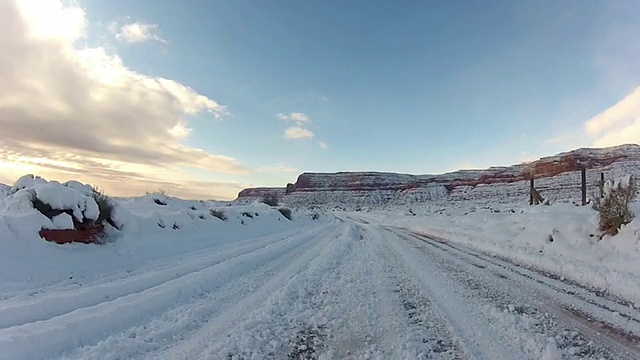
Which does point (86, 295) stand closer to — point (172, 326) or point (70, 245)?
point (172, 326)

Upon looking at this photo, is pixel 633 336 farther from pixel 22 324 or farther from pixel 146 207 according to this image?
pixel 146 207

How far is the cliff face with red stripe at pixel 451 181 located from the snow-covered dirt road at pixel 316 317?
7012 centimetres

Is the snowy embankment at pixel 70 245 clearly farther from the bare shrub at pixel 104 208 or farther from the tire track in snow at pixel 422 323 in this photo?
→ the tire track in snow at pixel 422 323

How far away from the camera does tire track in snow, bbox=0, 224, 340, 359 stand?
3.57 meters

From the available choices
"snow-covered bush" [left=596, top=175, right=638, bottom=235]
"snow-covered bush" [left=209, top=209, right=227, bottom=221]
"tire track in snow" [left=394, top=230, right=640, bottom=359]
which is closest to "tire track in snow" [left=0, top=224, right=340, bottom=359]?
"tire track in snow" [left=394, top=230, right=640, bottom=359]

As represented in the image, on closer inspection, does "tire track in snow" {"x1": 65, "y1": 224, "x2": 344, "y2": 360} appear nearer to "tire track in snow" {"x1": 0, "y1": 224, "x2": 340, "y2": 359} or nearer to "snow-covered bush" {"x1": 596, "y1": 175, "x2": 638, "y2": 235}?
"tire track in snow" {"x1": 0, "y1": 224, "x2": 340, "y2": 359}

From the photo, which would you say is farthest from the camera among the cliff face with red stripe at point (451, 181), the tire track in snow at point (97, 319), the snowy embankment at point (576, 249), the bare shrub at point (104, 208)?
the cliff face with red stripe at point (451, 181)

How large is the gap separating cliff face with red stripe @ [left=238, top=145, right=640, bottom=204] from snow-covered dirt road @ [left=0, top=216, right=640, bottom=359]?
70.1m

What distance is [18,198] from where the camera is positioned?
27.1ft

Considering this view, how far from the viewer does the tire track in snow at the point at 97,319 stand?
3572mm

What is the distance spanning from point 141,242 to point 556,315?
8624 millimetres

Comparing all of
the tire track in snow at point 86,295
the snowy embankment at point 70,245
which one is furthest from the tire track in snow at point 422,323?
the snowy embankment at point 70,245

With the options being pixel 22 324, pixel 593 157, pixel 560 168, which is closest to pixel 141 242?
pixel 22 324

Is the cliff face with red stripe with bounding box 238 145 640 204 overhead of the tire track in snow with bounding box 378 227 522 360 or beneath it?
overhead
